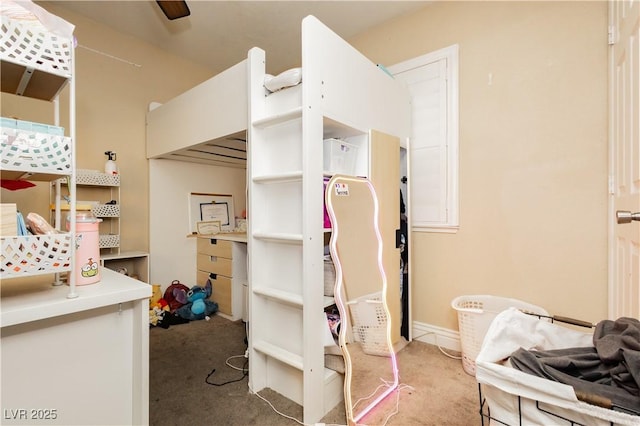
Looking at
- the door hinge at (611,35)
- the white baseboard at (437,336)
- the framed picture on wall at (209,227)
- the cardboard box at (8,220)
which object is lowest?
the white baseboard at (437,336)

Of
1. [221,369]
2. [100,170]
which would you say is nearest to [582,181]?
[221,369]

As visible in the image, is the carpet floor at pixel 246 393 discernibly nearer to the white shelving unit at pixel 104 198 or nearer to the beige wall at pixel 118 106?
the white shelving unit at pixel 104 198

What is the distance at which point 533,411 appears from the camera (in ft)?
2.22

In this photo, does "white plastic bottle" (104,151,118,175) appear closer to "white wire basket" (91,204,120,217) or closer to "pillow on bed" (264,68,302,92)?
"white wire basket" (91,204,120,217)

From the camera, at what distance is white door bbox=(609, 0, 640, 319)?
1.17 m

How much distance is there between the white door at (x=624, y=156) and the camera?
117 centimetres

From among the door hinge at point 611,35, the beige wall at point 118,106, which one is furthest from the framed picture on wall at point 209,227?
Result: the door hinge at point 611,35

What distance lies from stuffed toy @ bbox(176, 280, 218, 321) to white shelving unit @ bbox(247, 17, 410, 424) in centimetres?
136

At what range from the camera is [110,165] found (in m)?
2.73

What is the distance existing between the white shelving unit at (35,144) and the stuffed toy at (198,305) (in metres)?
2.11

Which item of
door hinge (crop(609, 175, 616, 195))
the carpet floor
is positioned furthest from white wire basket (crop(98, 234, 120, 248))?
door hinge (crop(609, 175, 616, 195))

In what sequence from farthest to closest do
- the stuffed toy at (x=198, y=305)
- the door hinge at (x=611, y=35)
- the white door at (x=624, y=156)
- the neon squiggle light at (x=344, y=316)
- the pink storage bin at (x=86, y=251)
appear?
the stuffed toy at (x=198, y=305)
the door hinge at (x=611, y=35)
the neon squiggle light at (x=344, y=316)
the white door at (x=624, y=156)
the pink storage bin at (x=86, y=251)

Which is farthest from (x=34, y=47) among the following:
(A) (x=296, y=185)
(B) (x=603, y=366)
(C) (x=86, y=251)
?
(B) (x=603, y=366)

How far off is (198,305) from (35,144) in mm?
2332
